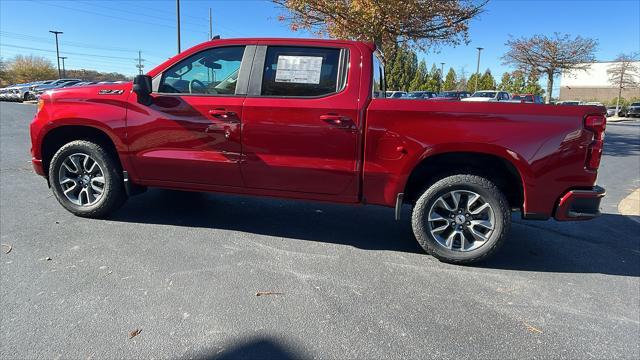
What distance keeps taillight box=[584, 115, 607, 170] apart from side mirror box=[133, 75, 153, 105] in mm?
3902

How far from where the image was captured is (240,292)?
3.11 metres

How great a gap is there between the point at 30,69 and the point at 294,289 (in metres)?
73.9

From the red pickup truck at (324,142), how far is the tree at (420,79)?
4743 cm

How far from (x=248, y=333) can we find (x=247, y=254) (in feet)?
4.11

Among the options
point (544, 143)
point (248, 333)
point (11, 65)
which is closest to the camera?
point (248, 333)

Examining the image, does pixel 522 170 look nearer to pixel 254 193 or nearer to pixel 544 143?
pixel 544 143

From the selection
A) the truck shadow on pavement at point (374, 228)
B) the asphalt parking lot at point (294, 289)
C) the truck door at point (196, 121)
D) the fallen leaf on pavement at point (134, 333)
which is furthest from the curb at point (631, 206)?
the fallen leaf on pavement at point (134, 333)

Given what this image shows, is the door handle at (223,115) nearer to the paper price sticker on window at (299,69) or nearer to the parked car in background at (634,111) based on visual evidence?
the paper price sticker on window at (299,69)

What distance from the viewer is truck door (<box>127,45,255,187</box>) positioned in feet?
13.1

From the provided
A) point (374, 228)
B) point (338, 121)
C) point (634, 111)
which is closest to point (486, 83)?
point (634, 111)

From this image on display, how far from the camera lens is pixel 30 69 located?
201ft

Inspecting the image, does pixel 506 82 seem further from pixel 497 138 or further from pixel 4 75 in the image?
pixel 4 75

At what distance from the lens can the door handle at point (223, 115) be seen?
12.9 feet

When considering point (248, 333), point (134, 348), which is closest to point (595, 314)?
point (248, 333)
